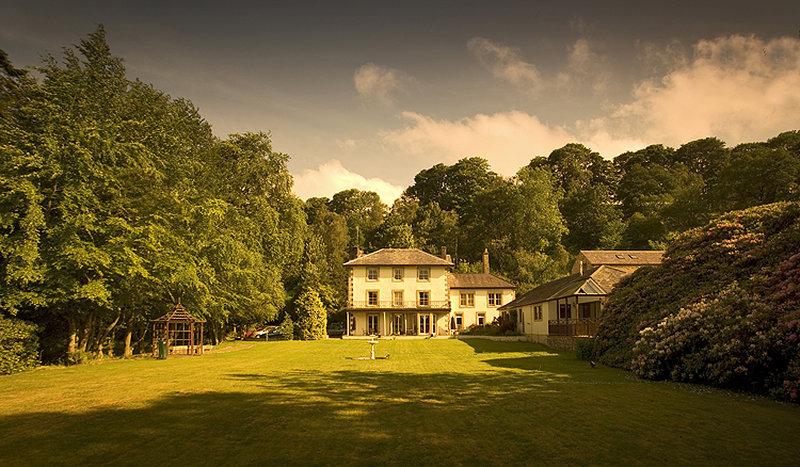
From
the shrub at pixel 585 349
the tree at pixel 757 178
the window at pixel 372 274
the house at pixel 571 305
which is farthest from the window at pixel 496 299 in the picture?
the shrub at pixel 585 349

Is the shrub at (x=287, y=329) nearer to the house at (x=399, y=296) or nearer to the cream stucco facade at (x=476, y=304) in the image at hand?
the house at (x=399, y=296)

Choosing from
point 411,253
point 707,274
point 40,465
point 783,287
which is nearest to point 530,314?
point 411,253

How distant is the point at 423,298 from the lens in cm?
5253

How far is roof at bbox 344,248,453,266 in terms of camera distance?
52.2 m

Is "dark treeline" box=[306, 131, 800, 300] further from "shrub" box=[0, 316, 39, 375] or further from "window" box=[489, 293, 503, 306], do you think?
"shrub" box=[0, 316, 39, 375]

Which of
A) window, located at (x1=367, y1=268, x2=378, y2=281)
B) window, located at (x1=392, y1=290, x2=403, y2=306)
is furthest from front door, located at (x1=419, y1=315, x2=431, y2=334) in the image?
window, located at (x1=367, y1=268, x2=378, y2=281)

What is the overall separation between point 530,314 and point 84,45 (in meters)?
35.2

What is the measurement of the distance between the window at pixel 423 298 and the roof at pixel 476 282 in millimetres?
3085

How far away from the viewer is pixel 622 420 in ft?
31.1

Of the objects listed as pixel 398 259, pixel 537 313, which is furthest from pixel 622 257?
pixel 398 259

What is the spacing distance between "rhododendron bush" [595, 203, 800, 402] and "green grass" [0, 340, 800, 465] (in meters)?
1.05

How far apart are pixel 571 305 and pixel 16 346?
105 feet

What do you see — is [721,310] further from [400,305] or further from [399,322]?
[399,322]

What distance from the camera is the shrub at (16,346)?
19.1 metres
